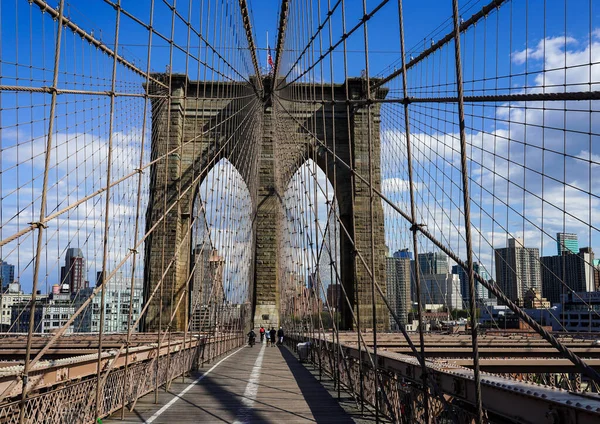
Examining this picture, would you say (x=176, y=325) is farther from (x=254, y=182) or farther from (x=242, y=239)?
(x=254, y=182)

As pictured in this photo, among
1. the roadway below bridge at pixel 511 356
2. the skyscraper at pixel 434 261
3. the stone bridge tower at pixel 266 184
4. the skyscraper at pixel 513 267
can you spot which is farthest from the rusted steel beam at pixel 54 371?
the stone bridge tower at pixel 266 184

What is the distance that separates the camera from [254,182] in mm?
26188

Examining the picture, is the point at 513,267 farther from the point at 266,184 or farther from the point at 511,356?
the point at 266,184

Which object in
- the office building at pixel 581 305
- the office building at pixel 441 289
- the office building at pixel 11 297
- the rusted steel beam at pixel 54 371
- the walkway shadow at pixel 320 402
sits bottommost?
the walkway shadow at pixel 320 402

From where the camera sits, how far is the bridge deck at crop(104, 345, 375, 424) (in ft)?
18.7

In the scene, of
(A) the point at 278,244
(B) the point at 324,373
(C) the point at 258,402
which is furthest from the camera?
(A) the point at 278,244

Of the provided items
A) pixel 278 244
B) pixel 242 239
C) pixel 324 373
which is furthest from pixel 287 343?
pixel 324 373

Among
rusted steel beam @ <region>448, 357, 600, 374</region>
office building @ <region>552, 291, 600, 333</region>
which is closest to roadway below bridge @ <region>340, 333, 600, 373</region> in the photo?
rusted steel beam @ <region>448, 357, 600, 374</region>

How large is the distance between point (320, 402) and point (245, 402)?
32.4 inches

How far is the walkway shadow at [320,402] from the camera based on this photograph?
570 centimetres

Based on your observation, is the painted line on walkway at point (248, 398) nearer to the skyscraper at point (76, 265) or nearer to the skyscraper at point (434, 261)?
the skyscraper at point (76, 265)

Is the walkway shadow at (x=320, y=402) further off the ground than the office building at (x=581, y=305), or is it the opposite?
the office building at (x=581, y=305)

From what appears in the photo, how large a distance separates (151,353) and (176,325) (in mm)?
17177

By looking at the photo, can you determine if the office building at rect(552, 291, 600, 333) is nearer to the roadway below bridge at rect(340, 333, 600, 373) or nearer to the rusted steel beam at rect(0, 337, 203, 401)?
the roadway below bridge at rect(340, 333, 600, 373)
